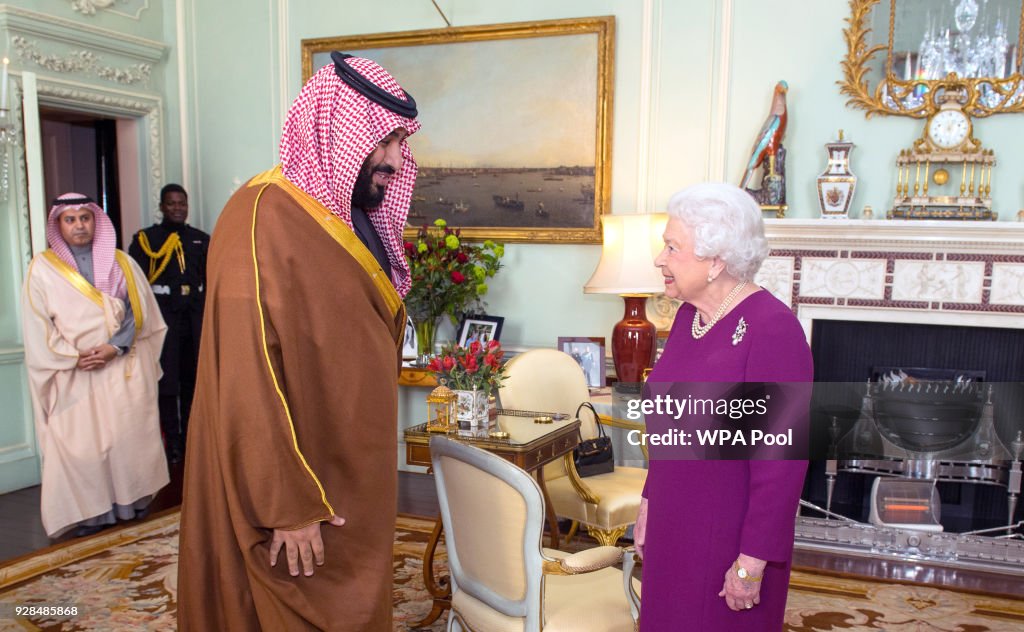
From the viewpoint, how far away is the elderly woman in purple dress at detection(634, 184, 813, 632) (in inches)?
66.4

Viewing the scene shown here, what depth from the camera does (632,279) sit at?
3959 millimetres

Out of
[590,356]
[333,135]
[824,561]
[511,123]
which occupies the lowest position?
[824,561]

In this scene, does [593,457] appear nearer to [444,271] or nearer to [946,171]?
[444,271]

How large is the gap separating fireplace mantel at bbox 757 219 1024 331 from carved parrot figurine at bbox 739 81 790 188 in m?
0.40

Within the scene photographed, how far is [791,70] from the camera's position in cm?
426

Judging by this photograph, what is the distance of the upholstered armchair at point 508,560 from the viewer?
2.00 metres

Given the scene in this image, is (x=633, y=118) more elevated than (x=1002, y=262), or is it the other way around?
(x=633, y=118)

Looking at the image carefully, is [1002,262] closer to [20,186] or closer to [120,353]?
[120,353]

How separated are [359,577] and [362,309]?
0.63 meters

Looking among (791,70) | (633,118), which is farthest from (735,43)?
(633,118)

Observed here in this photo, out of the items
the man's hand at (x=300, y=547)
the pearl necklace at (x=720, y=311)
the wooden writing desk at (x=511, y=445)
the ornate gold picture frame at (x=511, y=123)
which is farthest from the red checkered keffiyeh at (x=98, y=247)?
the pearl necklace at (x=720, y=311)

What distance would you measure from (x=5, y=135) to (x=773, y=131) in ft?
13.9

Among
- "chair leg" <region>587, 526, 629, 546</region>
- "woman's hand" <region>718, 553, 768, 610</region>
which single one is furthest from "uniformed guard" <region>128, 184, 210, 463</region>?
"woman's hand" <region>718, 553, 768, 610</region>

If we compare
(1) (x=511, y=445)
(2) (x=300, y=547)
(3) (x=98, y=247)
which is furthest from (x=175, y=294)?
(2) (x=300, y=547)
